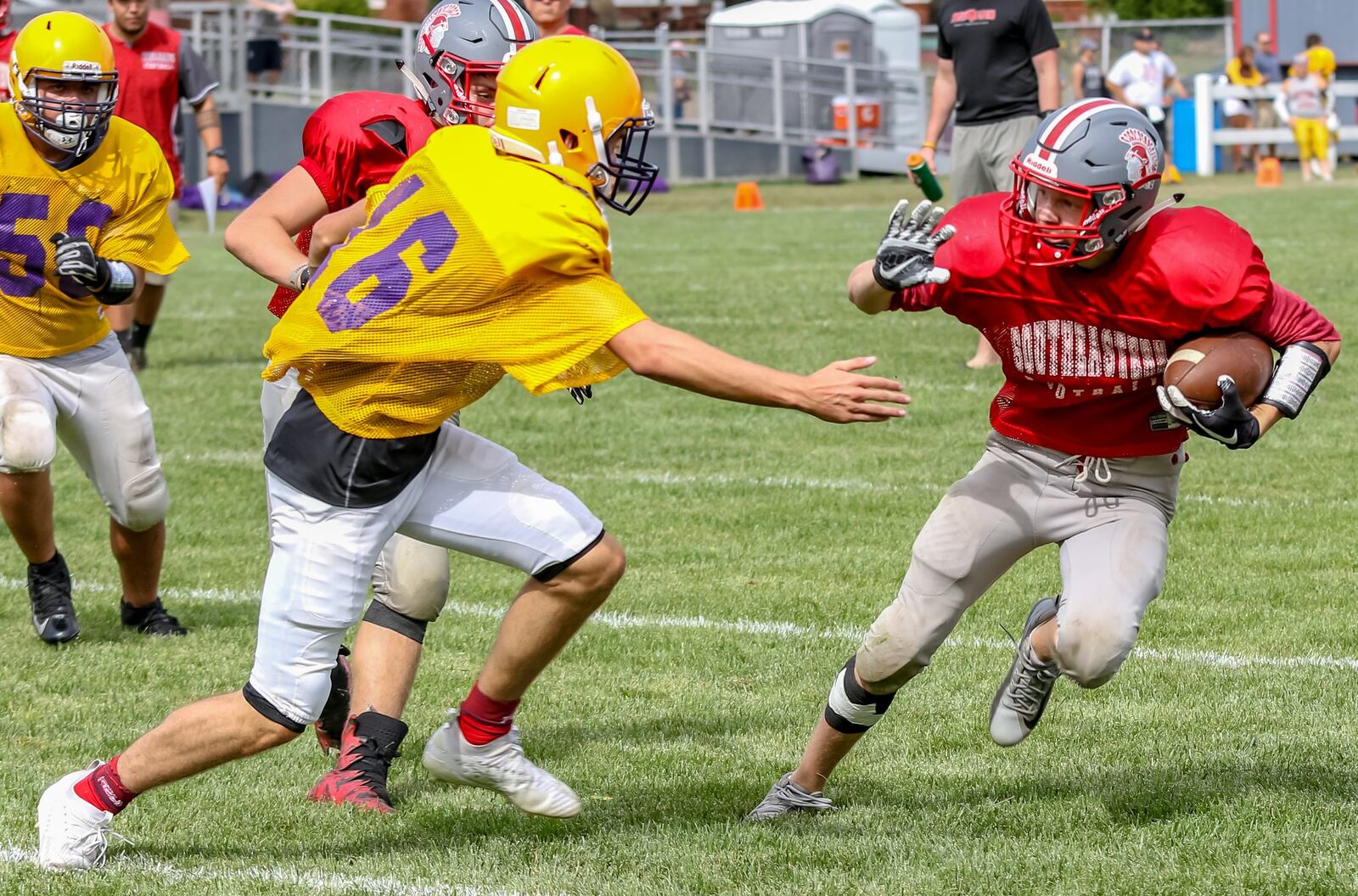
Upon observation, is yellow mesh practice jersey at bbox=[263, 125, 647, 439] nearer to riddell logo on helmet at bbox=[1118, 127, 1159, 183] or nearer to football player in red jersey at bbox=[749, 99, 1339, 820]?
football player in red jersey at bbox=[749, 99, 1339, 820]

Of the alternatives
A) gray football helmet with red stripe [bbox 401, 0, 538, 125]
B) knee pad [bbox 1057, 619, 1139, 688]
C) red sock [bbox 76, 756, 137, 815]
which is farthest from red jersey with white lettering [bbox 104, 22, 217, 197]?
knee pad [bbox 1057, 619, 1139, 688]

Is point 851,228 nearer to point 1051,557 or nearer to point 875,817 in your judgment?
point 1051,557

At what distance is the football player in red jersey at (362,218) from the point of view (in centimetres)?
433

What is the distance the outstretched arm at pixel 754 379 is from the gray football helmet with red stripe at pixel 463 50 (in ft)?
3.64

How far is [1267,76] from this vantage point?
2709 centimetres

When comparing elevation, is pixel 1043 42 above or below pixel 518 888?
above

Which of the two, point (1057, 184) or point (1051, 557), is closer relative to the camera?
point (1057, 184)

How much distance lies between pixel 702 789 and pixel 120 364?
245 centimetres

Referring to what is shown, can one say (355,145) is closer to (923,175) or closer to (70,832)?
(70,832)

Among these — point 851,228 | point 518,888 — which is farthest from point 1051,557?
point 851,228

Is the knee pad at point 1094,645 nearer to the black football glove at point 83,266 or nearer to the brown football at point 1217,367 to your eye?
→ the brown football at point 1217,367

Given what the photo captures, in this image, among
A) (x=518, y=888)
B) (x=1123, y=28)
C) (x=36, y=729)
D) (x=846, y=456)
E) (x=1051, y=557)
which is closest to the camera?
(x=518, y=888)

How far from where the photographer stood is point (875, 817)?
4148 millimetres

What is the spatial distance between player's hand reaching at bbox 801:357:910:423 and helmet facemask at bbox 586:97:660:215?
0.64 meters
